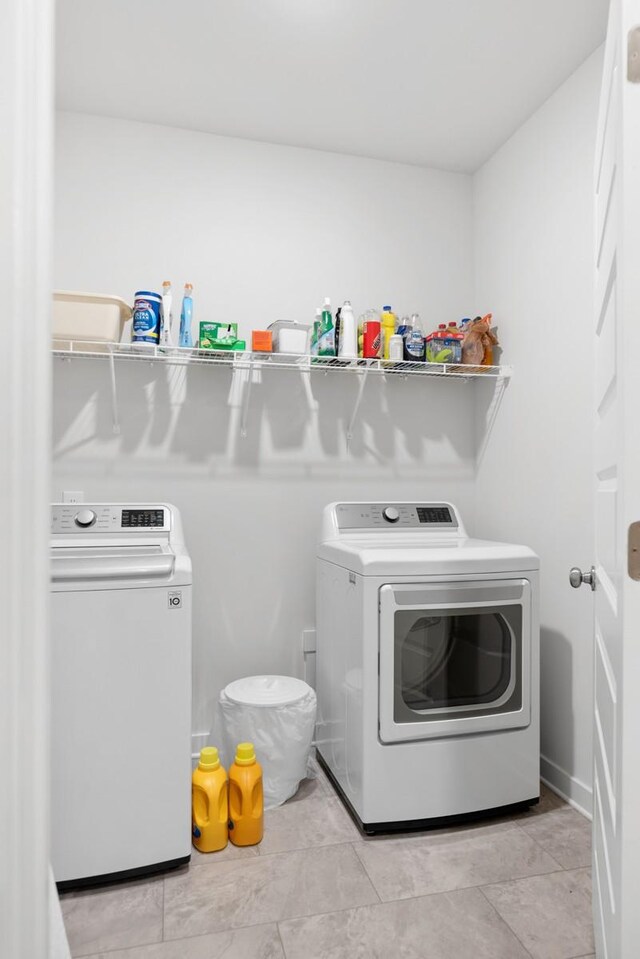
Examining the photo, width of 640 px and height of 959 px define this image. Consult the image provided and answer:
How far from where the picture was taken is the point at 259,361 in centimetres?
251

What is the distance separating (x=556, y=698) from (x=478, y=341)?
1.45 meters

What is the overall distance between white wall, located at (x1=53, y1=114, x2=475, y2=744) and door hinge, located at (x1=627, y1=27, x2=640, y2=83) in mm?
1843

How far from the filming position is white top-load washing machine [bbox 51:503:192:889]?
5.51 feet

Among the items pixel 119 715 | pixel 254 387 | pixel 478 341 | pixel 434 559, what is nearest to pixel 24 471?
pixel 119 715

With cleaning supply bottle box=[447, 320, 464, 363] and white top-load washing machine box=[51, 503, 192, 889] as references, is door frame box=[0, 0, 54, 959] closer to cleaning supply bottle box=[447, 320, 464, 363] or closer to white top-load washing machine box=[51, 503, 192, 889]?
white top-load washing machine box=[51, 503, 192, 889]

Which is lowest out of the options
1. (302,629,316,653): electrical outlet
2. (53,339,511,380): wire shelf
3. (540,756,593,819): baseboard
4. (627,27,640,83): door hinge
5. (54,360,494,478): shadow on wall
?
(540,756,593,819): baseboard

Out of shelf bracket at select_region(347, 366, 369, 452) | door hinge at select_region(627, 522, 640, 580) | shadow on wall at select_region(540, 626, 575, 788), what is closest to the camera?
door hinge at select_region(627, 522, 640, 580)

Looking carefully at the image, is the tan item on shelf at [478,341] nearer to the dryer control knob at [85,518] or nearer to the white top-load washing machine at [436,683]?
the white top-load washing machine at [436,683]

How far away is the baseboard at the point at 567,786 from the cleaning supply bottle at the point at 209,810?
1195mm

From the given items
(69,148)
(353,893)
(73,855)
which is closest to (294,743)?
(353,893)

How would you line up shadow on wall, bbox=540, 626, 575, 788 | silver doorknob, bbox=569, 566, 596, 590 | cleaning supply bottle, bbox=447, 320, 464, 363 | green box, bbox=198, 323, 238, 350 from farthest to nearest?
cleaning supply bottle, bbox=447, 320, 464, 363 < green box, bbox=198, 323, 238, 350 < shadow on wall, bbox=540, 626, 575, 788 < silver doorknob, bbox=569, 566, 596, 590

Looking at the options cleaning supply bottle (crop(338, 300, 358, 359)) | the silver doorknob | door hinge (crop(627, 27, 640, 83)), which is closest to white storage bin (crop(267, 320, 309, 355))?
cleaning supply bottle (crop(338, 300, 358, 359))

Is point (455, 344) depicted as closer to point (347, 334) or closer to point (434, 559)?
point (347, 334)

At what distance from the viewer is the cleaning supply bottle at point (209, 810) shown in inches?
74.9
